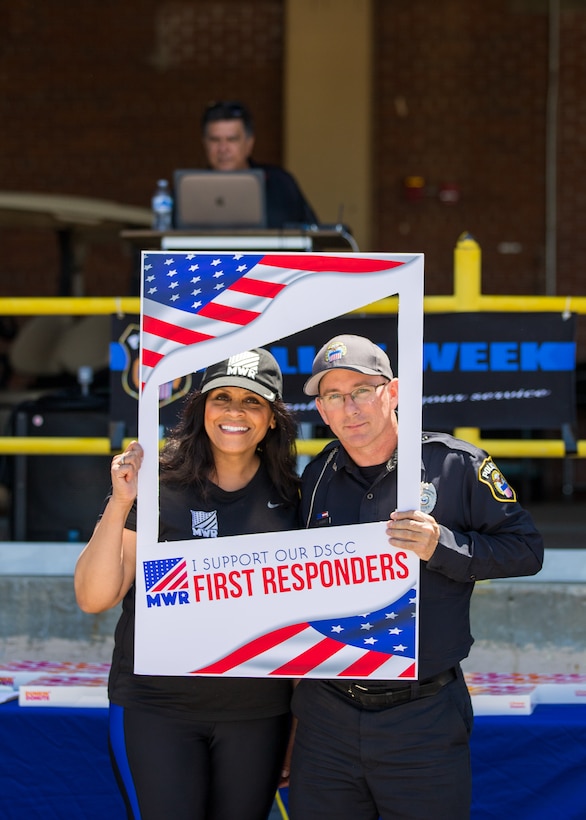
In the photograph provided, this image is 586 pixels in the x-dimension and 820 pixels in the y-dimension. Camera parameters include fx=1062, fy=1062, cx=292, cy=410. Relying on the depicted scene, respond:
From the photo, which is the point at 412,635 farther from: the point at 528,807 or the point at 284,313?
the point at 528,807

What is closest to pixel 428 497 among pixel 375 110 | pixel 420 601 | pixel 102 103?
pixel 420 601

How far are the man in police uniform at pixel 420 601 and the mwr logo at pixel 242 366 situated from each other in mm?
170

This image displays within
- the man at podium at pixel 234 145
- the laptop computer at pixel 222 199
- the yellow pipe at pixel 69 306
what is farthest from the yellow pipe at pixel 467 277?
the man at podium at pixel 234 145

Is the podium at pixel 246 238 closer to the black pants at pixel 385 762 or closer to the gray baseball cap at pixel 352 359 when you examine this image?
the gray baseball cap at pixel 352 359

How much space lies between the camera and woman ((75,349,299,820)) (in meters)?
2.75

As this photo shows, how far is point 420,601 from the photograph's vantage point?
267 centimetres

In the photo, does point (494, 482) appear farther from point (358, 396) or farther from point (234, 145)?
point (234, 145)

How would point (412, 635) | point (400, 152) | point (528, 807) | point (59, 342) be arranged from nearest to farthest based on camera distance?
point (412, 635) → point (528, 807) → point (59, 342) → point (400, 152)

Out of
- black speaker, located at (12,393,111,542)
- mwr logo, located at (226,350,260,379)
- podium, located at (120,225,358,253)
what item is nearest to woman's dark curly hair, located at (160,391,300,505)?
mwr logo, located at (226,350,260,379)

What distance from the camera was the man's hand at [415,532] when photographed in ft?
8.32

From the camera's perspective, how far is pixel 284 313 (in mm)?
2699

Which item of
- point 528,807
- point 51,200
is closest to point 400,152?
point 51,200

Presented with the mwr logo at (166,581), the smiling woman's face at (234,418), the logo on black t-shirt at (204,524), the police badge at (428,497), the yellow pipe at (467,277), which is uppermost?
Result: the yellow pipe at (467,277)

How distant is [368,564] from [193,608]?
0.47 m
